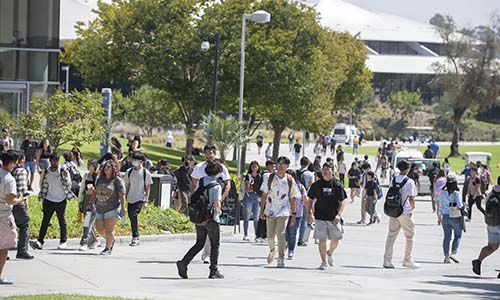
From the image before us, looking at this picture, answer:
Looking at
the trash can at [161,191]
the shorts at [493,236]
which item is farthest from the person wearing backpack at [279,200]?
the trash can at [161,191]

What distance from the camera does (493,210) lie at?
675 inches

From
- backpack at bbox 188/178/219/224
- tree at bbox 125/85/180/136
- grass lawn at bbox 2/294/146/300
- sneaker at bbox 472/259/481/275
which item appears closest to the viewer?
grass lawn at bbox 2/294/146/300

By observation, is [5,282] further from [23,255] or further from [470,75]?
[470,75]

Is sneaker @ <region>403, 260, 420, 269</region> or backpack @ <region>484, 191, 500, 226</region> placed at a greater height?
backpack @ <region>484, 191, 500, 226</region>

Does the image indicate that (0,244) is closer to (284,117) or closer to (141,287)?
(141,287)

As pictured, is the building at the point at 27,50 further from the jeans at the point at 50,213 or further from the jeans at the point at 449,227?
the jeans at the point at 449,227

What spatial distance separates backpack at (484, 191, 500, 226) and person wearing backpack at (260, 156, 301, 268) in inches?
118

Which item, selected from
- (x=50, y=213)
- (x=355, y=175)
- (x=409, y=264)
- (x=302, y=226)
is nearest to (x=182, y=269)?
(x=50, y=213)

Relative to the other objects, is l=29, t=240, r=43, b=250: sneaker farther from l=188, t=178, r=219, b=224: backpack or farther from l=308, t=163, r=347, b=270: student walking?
l=308, t=163, r=347, b=270: student walking

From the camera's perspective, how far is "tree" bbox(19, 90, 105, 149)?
28.6 m

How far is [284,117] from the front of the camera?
55.7 meters

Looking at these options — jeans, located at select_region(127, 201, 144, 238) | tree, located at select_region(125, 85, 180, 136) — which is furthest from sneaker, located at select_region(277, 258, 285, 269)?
tree, located at select_region(125, 85, 180, 136)

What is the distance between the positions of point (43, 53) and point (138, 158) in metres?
20.8

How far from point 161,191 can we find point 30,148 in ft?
21.8
